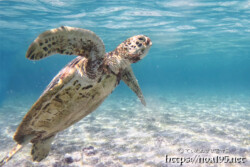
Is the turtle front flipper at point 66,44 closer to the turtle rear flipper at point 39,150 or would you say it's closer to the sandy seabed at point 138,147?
the turtle rear flipper at point 39,150

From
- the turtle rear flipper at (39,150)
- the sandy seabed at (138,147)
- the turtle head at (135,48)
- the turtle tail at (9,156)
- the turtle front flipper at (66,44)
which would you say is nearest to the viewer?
the turtle front flipper at (66,44)

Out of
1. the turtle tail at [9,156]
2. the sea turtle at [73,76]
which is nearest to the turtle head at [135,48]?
the sea turtle at [73,76]

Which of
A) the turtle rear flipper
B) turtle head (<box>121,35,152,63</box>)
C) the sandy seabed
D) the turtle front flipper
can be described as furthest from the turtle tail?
turtle head (<box>121,35,152,63</box>)

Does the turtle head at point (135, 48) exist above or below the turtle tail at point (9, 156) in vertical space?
above

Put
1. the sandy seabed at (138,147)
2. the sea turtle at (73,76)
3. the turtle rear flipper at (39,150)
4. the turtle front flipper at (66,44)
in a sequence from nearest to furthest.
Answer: the turtle front flipper at (66,44)
the sea turtle at (73,76)
the turtle rear flipper at (39,150)
the sandy seabed at (138,147)

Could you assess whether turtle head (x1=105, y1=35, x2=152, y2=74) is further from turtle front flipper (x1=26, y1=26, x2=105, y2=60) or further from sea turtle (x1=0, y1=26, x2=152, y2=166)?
turtle front flipper (x1=26, y1=26, x2=105, y2=60)

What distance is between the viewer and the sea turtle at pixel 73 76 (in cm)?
268

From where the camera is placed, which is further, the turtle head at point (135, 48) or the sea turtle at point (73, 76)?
the turtle head at point (135, 48)

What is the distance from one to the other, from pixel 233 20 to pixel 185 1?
7199mm

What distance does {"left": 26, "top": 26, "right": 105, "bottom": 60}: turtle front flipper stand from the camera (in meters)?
2.46

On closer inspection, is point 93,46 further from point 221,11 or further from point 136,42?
point 221,11

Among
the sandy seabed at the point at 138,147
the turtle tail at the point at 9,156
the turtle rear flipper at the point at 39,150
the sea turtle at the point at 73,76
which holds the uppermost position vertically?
the sea turtle at the point at 73,76

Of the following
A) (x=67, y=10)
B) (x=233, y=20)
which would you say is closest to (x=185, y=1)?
(x=233, y=20)

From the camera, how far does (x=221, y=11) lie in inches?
596
